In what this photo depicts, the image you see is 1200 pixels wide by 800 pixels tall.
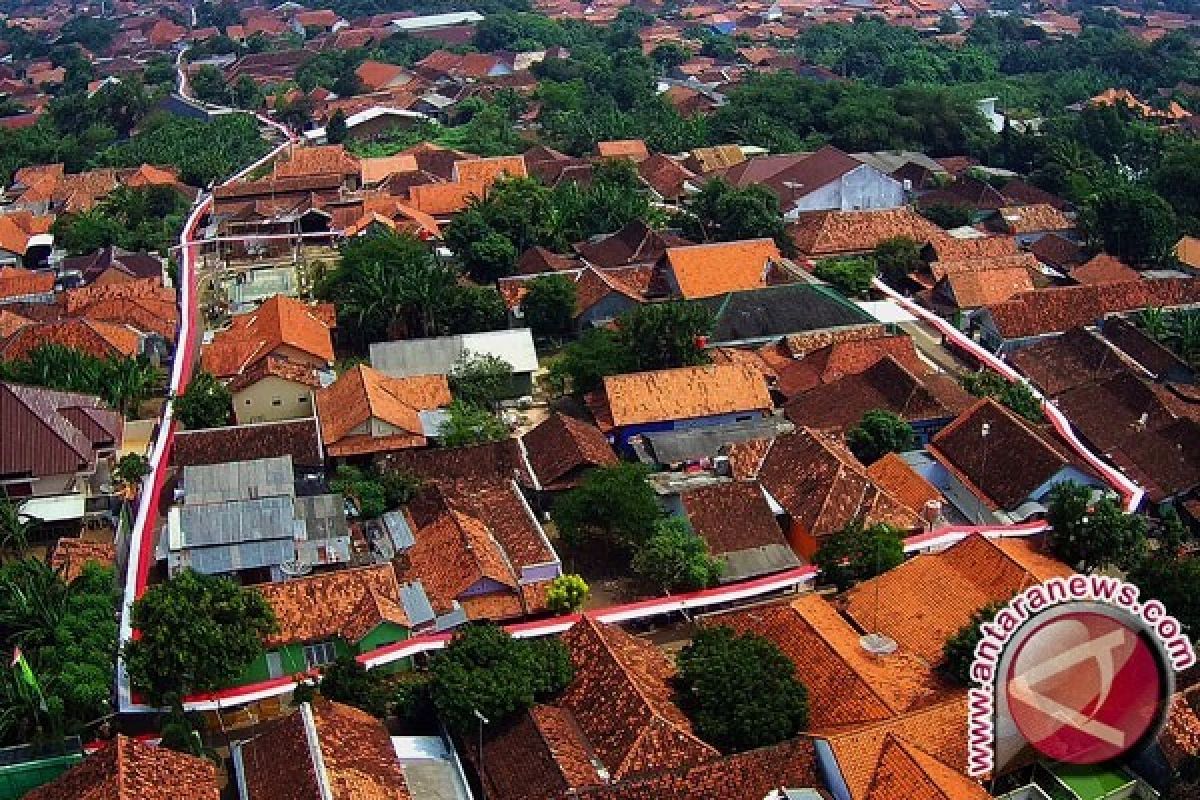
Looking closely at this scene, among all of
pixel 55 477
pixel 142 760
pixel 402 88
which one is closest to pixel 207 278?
pixel 55 477

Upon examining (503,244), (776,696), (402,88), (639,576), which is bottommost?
(402,88)

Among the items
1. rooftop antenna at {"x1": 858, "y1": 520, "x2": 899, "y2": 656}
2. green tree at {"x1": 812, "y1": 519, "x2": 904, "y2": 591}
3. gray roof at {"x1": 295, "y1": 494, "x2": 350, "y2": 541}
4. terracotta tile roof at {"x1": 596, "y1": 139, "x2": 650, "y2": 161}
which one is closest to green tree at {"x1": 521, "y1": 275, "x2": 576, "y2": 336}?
gray roof at {"x1": 295, "y1": 494, "x2": 350, "y2": 541}

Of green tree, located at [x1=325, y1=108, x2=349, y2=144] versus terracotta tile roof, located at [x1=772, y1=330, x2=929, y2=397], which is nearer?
terracotta tile roof, located at [x1=772, y1=330, x2=929, y2=397]

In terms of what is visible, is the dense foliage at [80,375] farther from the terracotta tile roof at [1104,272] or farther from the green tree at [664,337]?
the terracotta tile roof at [1104,272]

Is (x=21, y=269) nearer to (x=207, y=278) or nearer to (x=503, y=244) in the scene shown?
(x=207, y=278)

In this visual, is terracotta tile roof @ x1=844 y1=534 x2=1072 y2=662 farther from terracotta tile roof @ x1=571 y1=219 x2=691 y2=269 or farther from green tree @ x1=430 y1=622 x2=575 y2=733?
terracotta tile roof @ x1=571 y1=219 x2=691 y2=269

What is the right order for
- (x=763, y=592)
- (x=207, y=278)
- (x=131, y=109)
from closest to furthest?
(x=763, y=592)
(x=207, y=278)
(x=131, y=109)
